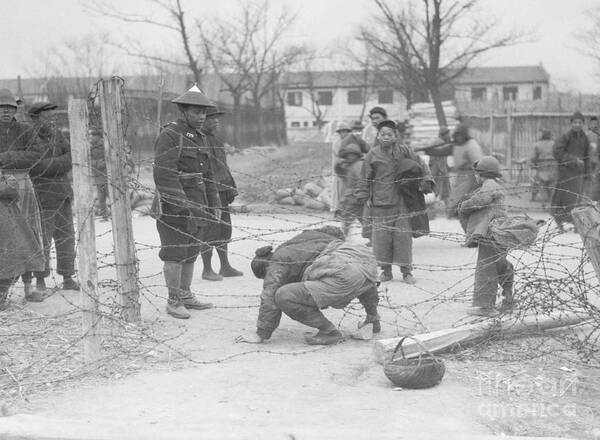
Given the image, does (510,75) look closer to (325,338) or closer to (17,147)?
(17,147)

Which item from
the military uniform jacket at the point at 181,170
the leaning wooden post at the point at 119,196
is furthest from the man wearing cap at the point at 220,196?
the leaning wooden post at the point at 119,196

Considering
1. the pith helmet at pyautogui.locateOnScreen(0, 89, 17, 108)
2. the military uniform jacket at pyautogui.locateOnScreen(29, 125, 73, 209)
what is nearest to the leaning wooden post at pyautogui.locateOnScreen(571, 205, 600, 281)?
the military uniform jacket at pyautogui.locateOnScreen(29, 125, 73, 209)

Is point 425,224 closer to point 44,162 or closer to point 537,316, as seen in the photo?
point 537,316

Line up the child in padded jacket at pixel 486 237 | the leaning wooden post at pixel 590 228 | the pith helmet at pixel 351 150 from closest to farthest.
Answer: the leaning wooden post at pixel 590 228, the child in padded jacket at pixel 486 237, the pith helmet at pixel 351 150

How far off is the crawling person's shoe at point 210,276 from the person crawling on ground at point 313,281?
263cm

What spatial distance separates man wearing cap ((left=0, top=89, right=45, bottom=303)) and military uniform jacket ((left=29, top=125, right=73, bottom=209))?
136 millimetres

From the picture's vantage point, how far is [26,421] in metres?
4.63

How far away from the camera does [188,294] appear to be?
7.43 metres

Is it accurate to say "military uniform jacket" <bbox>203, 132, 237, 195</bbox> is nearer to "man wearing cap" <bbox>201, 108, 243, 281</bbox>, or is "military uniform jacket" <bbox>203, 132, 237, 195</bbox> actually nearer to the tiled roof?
"man wearing cap" <bbox>201, 108, 243, 281</bbox>

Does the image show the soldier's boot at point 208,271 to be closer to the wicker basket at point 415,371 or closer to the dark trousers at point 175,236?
the dark trousers at point 175,236

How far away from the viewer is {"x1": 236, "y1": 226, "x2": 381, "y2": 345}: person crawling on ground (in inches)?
239

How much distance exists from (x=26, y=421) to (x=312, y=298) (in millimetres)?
2144

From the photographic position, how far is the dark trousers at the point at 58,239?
8.12m

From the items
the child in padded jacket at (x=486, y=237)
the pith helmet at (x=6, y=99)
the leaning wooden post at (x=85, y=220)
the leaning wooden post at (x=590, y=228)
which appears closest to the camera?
the leaning wooden post at (x=590, y=228)
